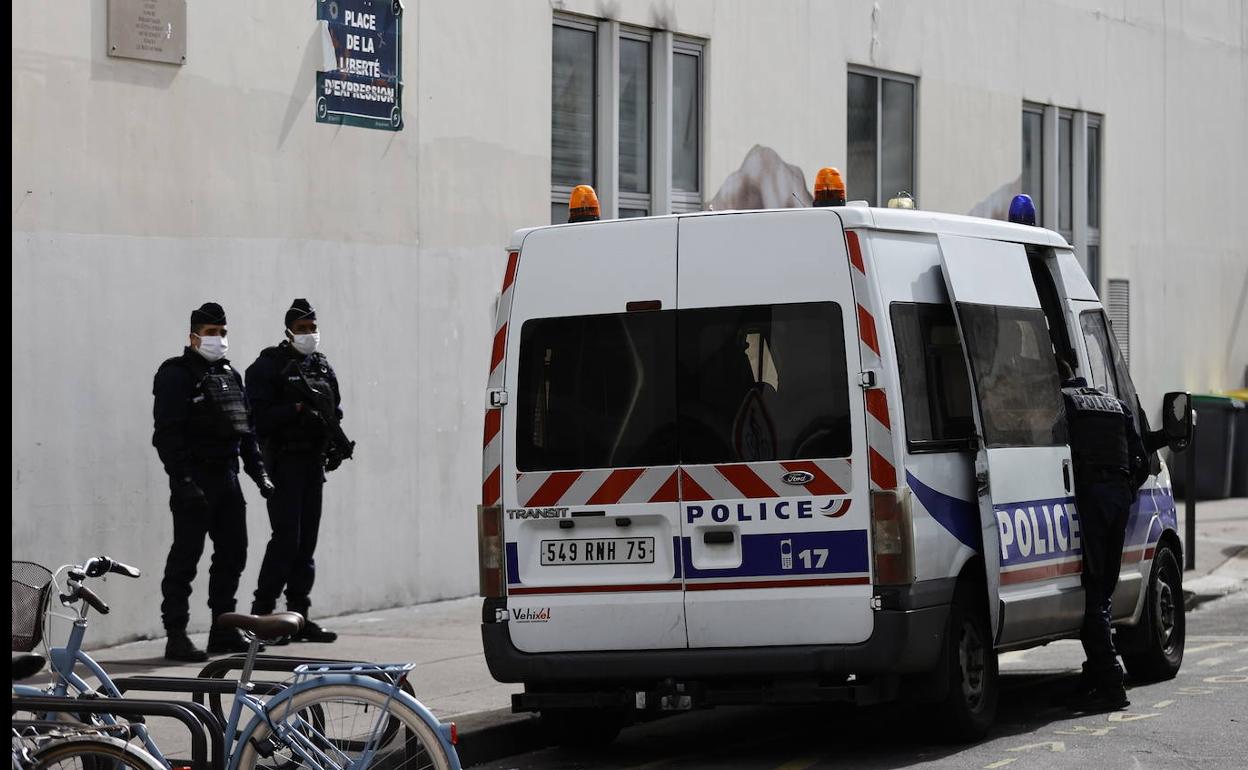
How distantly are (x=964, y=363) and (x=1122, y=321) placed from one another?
48.7 feet

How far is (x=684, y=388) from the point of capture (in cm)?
839

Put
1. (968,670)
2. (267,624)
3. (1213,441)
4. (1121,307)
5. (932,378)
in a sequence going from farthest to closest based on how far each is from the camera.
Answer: (1213,441)
(1121,307)
(968,670)
(932,378)
(267,624)

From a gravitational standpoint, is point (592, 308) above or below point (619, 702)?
above

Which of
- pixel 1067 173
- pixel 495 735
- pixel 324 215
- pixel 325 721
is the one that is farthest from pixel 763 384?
pixel 1067 173

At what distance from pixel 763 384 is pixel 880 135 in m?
11.0

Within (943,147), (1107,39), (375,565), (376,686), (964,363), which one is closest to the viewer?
(376,686)

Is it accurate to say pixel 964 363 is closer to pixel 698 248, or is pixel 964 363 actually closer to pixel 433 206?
pixel 698 248

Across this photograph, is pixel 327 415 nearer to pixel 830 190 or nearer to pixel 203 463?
pixel 203 463

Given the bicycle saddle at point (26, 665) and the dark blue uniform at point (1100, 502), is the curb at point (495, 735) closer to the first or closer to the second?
the dark blue uniform at point (1100, 502)

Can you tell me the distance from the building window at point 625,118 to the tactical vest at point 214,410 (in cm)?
459

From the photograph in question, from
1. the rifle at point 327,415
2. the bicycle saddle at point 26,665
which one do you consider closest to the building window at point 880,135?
the rifle at point 327,415

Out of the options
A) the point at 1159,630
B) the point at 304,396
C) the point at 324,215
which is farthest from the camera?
the point at 324,215

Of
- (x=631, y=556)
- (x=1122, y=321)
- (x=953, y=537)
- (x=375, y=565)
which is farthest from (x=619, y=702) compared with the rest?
(x=1122, y=321)

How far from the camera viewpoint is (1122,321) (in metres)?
23.0
